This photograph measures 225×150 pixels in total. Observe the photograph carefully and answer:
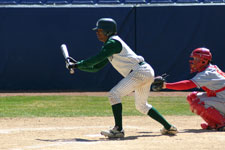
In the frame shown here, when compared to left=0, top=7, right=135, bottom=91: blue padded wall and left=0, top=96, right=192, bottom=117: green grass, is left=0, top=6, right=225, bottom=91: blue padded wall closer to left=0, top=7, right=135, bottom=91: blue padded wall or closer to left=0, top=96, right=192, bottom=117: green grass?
left=0, top=7, right=135, bottom=91: blue padded wall

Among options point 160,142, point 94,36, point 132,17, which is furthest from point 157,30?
point 160,142

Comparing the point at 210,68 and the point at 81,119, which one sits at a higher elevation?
the point at 210,68

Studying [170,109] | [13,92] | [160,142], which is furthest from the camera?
[13,92]

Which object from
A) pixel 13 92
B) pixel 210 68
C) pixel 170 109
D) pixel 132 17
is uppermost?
pixel 210 68

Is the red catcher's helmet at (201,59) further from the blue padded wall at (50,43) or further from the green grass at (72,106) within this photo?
the blue padded wall at (50,43)

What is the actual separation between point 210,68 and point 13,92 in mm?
9130

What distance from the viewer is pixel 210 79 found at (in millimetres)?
7430

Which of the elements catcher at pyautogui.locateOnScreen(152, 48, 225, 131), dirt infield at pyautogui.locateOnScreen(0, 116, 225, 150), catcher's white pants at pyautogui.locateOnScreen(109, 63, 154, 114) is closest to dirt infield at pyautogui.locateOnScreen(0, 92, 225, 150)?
dirt infield at pyautogui.locateOnScreen(0, 116, 225, 150)

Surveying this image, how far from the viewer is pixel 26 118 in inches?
380

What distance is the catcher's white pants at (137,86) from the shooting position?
6.84 metres

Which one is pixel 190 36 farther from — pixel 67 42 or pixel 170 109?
pixel 170 109

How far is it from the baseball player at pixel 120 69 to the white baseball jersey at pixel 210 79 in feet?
2.52

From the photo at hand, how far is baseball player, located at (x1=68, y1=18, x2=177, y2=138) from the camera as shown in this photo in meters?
6.74

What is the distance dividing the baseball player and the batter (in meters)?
0.82
